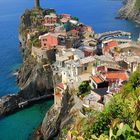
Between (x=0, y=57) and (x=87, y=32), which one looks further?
(x=0, y=57)

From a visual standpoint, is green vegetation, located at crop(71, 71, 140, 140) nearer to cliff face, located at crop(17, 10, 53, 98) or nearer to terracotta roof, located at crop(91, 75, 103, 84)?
terracotta roof, located at crop(91, 75, 103, 84)

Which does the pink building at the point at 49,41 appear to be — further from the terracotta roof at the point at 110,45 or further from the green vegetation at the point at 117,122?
the green vegetation at the point at 117,122

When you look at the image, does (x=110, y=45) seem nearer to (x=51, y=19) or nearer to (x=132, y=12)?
(x=51, y=19)

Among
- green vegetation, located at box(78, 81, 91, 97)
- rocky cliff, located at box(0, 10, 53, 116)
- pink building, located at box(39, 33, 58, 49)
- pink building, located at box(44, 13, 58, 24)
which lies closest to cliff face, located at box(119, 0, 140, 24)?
pink building, located at box(44, 13, 58, 24)

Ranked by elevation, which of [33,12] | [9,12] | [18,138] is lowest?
[9,12]

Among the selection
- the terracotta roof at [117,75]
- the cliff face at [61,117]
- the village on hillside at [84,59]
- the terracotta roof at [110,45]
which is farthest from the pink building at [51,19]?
the terracotta roof at [117,75]

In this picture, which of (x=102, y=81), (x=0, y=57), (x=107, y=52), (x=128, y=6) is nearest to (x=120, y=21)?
(x=128, y=6)

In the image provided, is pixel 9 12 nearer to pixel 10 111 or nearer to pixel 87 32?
pixel 87 32
